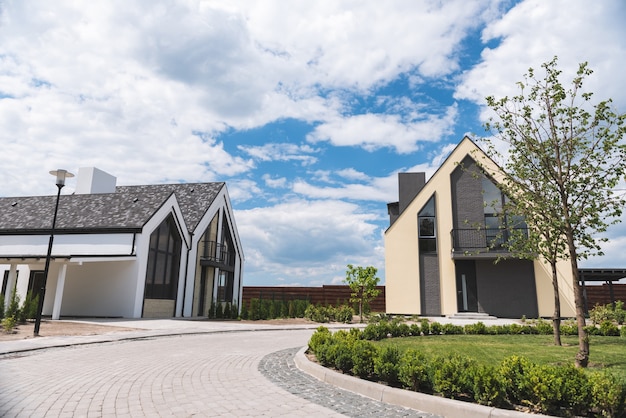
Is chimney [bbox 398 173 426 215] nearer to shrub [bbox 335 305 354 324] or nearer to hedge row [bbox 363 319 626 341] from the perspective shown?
shrub [bbox 335 305 354 324]

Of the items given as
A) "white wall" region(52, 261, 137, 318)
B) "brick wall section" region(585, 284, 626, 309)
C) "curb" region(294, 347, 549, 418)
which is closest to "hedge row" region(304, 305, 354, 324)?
"white wall" region(52, 261, 137, 318)

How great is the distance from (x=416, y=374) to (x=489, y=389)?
107 cm

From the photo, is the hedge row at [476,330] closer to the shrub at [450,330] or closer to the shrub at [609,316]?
the shrub at [450,330]

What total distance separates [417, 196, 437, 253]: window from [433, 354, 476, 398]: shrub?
21.1m

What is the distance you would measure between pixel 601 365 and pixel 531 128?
17.2 ft

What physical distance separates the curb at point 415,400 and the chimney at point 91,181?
85.1 feet

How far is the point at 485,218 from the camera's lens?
25953 millimetres

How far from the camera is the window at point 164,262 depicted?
2202cm

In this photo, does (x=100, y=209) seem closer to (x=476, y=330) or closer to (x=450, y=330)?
(x=450, y=330)

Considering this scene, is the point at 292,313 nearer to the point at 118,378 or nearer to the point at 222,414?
the point at 118,378

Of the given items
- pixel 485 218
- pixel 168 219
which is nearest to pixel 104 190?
pixel 168 219

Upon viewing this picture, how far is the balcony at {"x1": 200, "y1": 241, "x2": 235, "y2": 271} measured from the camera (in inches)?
1061

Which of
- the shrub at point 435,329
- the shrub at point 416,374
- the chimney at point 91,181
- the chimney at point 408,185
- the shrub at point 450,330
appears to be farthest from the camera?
the chimney at point 408,185

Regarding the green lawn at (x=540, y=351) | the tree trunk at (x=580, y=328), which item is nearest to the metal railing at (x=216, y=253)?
the green lawn at (x=540, y=351)
